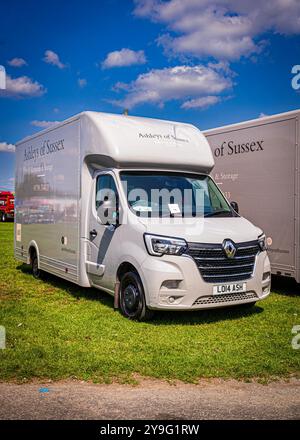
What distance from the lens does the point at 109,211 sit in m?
7.84

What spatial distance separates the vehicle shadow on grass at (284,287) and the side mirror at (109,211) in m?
3.97

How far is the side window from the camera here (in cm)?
787

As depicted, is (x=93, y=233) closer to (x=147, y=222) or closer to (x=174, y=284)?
(x=147, y=222)

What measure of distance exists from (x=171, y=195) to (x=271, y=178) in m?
2.68

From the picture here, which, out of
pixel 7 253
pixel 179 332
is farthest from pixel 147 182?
pixel 7 253

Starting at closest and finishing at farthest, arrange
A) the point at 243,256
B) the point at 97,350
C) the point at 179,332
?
the point at 97,350, the point at 179,332, the point at 243,256

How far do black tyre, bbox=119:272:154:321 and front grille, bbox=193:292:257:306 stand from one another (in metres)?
0.74

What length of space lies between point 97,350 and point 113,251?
6.94ft

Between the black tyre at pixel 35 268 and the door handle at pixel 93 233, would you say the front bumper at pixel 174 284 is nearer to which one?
the door handle at pixel 93 233

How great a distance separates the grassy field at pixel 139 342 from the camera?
5.27m

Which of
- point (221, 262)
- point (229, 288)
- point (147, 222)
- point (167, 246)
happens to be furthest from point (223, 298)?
point (147, 222)

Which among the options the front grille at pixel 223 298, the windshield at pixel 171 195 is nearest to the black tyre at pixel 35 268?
the windshield at pixel 171 195

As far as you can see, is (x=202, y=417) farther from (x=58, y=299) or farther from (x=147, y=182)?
(x=58, y=299)
